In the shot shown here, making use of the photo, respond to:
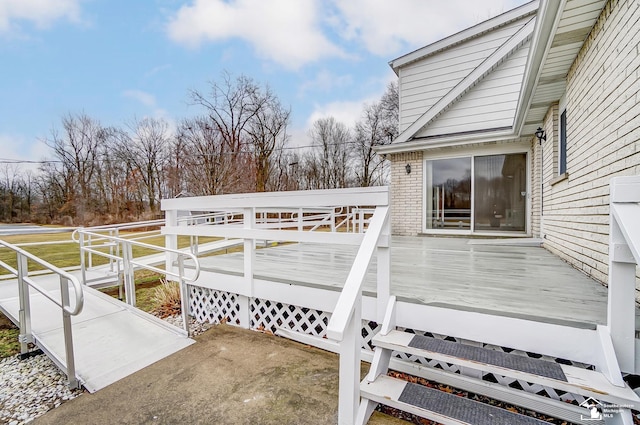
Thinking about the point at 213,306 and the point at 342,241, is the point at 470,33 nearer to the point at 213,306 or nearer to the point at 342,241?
the point at 342,241

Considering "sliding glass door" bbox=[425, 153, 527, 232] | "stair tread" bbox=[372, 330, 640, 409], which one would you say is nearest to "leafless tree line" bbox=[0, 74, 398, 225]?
"sliding glass door" bbox=[425, 153, 527, 232]

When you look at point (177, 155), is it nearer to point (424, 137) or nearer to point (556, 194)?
point (424, 137)

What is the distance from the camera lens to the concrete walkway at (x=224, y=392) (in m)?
2.03

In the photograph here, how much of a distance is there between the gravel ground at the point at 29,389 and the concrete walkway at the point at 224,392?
0.47m

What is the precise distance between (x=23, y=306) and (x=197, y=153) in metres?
15.8

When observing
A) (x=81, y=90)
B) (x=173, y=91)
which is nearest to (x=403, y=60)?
(x=173, y=91)

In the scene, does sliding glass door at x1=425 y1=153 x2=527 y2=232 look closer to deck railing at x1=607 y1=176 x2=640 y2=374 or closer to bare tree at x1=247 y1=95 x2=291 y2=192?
deck railing at x1=607 y1=176 x2=640 y2=374

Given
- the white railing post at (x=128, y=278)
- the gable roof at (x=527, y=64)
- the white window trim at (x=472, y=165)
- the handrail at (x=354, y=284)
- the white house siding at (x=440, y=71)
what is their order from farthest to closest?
the white house siding at (x=440, y=71)
the white window trim at (x=472, y=165)
the white railing post at (x=128, y=278)
the gable roof at (x=527, y=64)
the handrail at (x=354, y=284)

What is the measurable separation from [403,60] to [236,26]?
24.6 feet

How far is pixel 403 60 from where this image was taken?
9.09 m

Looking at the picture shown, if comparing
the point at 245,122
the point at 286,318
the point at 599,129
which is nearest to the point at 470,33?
the point at 599,129

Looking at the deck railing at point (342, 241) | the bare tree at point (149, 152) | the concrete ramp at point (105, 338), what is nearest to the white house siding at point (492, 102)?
the deck railing at point (342, 241)

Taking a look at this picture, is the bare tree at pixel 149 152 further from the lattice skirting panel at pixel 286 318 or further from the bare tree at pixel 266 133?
the lattice skirting panel at pixel 286 318

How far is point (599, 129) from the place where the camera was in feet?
10.0
